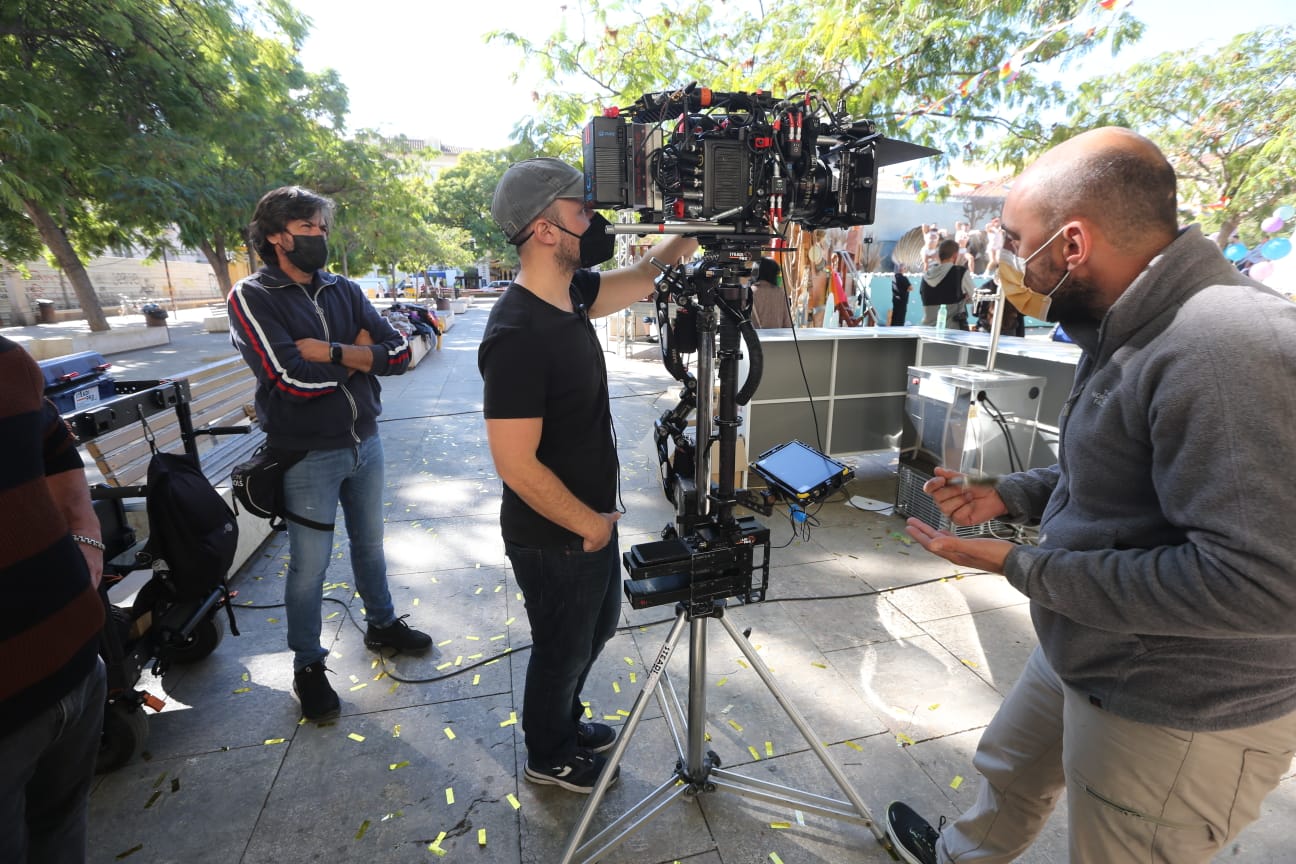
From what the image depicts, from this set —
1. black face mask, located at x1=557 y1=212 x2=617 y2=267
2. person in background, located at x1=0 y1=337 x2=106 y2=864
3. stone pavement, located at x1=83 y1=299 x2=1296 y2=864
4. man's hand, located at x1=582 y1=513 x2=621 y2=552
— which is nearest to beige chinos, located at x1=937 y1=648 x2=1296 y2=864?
stone pavement, located at x1=83 y1=299 x2=1296 y2=864

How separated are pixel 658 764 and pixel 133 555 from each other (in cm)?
256

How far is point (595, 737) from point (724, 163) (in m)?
2.19

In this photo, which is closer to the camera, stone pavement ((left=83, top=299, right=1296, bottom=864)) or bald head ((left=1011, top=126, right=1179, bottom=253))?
bald head ((left=1011, top=126, right=1179, bottom=253))

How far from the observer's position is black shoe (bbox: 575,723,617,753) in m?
2.43

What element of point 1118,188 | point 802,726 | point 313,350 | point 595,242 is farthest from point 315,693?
point 1118,188

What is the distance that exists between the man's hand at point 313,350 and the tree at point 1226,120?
11560 mm

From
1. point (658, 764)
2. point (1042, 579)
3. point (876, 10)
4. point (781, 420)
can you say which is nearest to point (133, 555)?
point (658, 764)

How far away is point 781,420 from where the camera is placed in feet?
18.3

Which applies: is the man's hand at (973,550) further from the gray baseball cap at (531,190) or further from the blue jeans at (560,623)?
the gray baseball cap at (531,190)

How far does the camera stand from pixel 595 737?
2.45 metres

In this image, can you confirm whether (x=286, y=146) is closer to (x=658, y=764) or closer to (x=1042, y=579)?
(x=658, y=764)

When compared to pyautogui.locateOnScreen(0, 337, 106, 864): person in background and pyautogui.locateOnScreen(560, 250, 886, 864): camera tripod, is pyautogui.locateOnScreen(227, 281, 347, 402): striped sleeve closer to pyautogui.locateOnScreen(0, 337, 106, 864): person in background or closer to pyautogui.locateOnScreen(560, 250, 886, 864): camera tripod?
pyautogui.locateOnScreen(0, 337, 106, 864): person in background

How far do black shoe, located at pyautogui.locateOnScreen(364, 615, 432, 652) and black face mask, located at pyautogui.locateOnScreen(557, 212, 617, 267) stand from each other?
226 centimetres

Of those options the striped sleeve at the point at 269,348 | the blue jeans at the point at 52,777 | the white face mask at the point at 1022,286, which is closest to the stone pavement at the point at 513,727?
the blue jeans at the point at 52,777
